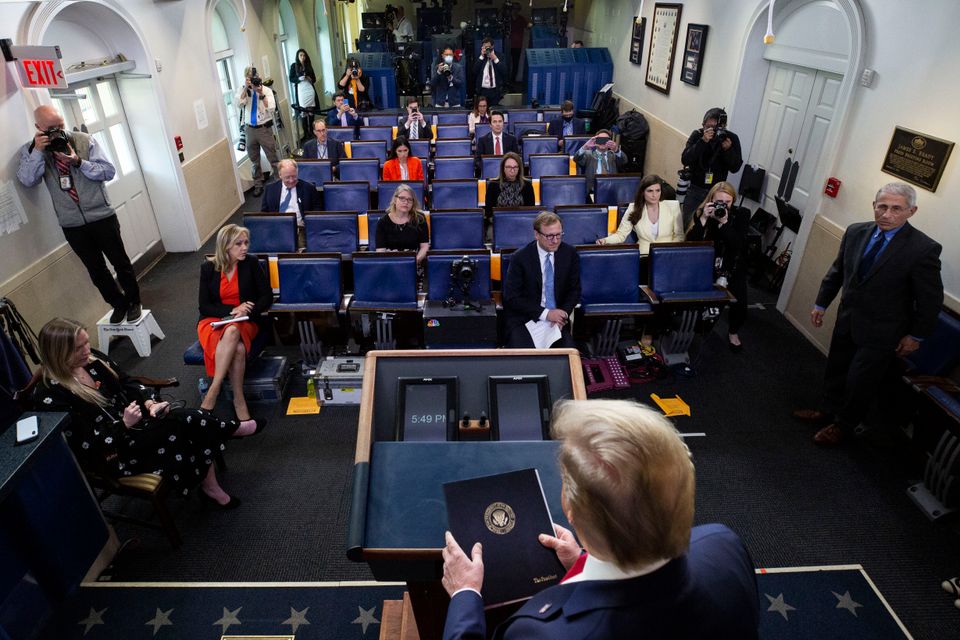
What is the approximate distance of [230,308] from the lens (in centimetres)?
386

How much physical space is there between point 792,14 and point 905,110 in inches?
86.7

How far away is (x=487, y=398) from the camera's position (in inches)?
63.4

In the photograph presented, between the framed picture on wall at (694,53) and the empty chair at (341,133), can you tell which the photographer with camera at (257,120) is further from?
the framed picture on wall at (694,53)

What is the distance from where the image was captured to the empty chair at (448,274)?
4.09 metres

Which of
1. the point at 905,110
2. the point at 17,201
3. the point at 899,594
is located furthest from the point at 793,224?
the point at 17,201

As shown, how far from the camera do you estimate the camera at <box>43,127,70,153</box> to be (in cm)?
393

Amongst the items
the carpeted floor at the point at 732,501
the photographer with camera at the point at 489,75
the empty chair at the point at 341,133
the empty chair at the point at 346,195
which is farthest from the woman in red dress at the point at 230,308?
the photographer with camera at the point at 489,75

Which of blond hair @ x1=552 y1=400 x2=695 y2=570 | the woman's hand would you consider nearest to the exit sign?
the woman's hand

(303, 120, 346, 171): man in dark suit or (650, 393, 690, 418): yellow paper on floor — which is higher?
(303, 120, 346, 171): man in dark suit

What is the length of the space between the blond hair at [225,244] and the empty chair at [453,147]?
383 centimetres

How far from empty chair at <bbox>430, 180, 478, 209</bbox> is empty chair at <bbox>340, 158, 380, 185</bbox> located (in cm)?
112

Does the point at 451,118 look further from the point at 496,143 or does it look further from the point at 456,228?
the point at 456,228

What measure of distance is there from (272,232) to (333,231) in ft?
1.73

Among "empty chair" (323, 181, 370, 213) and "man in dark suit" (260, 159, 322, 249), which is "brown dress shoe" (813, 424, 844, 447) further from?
"man in dark suit" (260, 159, 322, 249)
